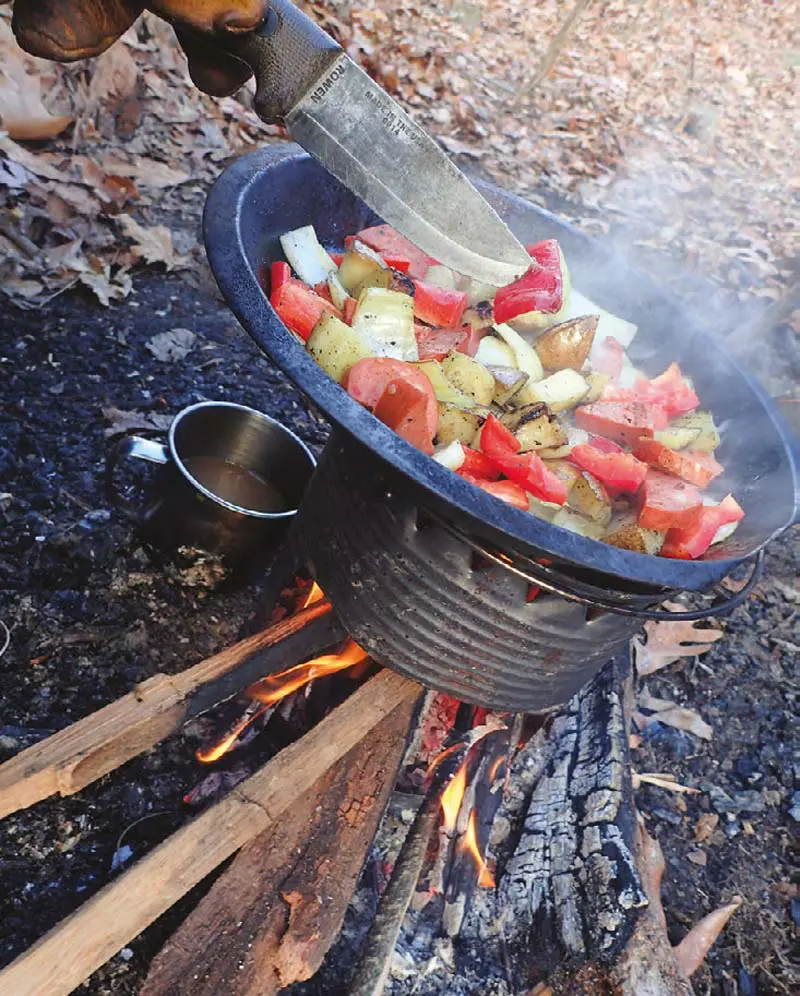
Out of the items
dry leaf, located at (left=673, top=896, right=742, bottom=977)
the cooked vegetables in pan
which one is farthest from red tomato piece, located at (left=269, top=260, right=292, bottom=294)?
dry leaf, located at (left=673, top=896, right=742, bottom=977)

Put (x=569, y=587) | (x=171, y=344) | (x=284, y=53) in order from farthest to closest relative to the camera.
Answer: (x=171, y=344) < (x=569, y=587) < (x=284, y=53)

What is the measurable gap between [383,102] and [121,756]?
5.89 ft

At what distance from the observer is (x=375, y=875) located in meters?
2.40

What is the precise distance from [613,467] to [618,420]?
25 centimetres

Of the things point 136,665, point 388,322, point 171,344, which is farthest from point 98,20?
point 171,344

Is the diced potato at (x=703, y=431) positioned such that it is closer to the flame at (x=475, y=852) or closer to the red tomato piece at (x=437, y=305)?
the red tomato piece at (x=437, y=305)


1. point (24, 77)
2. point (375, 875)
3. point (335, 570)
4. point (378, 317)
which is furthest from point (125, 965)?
point (24, 77)

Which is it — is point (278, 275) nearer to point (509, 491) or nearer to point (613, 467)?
point (509, 491)

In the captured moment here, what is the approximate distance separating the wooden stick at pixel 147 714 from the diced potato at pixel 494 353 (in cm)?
94

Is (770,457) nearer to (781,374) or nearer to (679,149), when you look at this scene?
(781,374)

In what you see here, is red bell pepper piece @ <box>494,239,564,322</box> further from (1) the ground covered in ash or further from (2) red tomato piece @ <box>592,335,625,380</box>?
(1) the ground covered in ash

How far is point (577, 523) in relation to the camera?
6.67ft

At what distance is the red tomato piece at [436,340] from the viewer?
2.22 metres

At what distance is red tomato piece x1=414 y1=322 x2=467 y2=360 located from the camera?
2219mm
